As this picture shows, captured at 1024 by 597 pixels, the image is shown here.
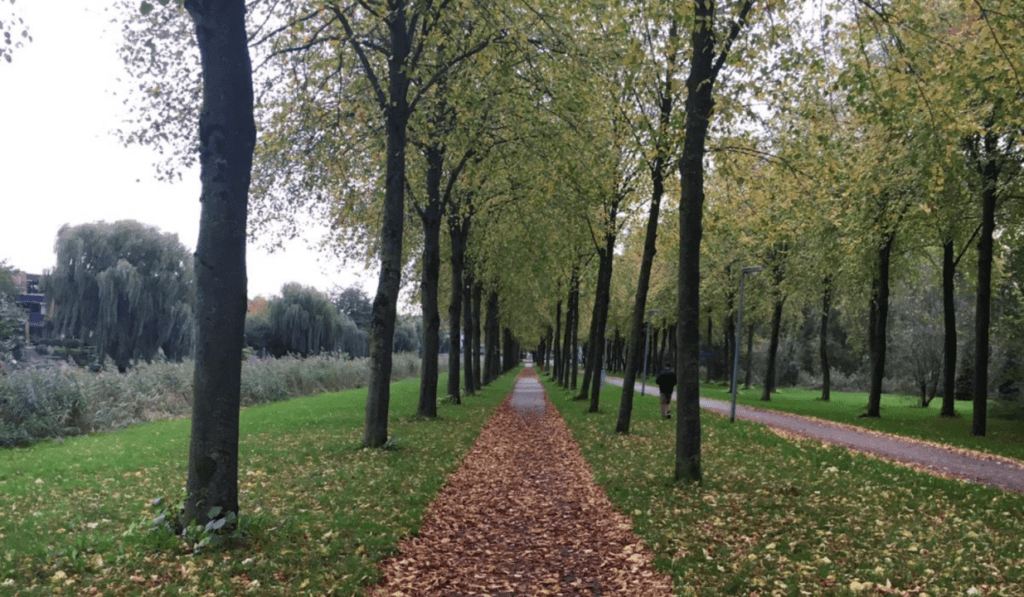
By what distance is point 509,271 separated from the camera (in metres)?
27.5

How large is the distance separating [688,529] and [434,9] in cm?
892

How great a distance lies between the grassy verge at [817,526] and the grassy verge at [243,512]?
2786mm

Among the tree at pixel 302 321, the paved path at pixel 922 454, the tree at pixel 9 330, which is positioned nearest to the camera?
the paved path at pixel 922 454

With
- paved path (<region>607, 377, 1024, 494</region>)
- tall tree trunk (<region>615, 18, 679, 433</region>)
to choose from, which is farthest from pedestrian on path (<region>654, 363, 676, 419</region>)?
paved path (<region>607, 377, 1024, 494</region>)

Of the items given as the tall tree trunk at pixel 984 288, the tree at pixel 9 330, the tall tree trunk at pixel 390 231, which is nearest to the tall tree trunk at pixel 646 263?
the tall tree trunk at pixel 390 231

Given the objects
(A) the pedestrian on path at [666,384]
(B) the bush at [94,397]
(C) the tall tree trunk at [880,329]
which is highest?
(C) the tall tree trunk at [880,329]

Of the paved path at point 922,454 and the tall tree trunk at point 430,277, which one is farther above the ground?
the tall tree trunk at point 430,277

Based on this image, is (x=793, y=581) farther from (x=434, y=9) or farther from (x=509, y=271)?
(x=509, y=271)

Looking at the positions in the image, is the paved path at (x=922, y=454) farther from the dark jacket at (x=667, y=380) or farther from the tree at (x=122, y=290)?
the tree at (x=122, y=290)

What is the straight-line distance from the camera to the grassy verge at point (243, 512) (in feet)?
17.1

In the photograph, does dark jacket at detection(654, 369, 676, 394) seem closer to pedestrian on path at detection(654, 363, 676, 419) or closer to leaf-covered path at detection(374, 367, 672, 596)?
pedestrian on path at detection(654, 363, 676, 419)

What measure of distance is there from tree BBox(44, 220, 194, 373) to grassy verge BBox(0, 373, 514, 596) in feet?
79.7

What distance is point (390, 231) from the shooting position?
491 inches

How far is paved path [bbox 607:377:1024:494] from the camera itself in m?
11.7
